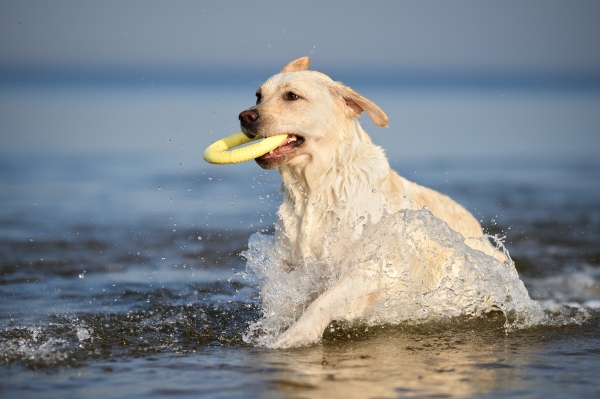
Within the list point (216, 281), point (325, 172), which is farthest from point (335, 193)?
point (216, 281)

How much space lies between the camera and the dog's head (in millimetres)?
6066

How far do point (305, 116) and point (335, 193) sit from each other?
2.18 ft

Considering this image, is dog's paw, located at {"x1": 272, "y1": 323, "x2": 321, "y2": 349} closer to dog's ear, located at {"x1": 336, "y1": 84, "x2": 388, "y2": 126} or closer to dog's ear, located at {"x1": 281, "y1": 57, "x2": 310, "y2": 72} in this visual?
dog's ear, located at {"x1": 336, "y1": 84, "x2": 388, "y2": 126}

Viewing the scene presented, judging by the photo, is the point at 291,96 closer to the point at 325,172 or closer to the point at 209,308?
the point at 325,172

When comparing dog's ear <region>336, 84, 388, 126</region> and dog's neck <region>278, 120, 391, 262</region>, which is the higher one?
dog's ear <region>336, 84, 388, 126</region>

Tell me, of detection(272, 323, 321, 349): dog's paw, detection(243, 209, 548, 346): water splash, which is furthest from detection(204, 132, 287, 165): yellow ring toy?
detection(272, 323, 321, 349): dog's paw

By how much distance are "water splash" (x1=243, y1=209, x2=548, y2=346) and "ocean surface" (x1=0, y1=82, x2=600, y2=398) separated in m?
0.13

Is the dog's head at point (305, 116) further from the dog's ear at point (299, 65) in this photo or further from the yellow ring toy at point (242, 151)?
the dog's ear at point (299, 65)

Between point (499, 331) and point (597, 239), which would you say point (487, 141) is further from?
point (499, 331)

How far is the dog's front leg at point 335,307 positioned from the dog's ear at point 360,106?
1.25 m

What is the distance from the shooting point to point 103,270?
360 inches

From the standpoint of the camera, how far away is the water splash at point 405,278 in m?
5.99

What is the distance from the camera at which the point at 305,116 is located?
6.16 meters

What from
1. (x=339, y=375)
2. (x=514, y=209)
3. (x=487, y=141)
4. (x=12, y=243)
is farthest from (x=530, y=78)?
(x=339, y=375)
